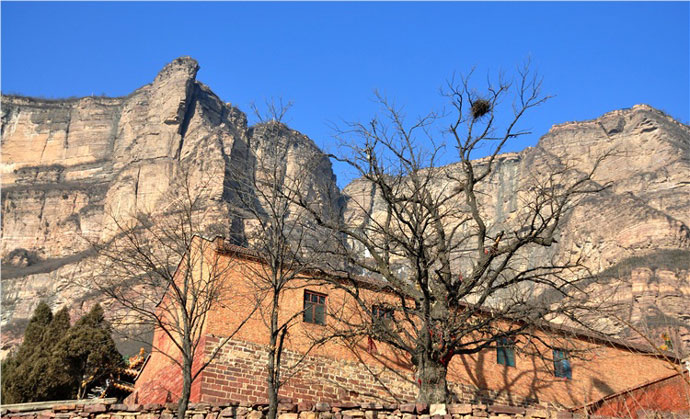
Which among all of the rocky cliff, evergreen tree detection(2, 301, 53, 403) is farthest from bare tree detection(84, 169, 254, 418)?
the rocky cliff

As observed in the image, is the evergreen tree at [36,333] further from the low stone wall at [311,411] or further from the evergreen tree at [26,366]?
the low stone wall at [311,411]

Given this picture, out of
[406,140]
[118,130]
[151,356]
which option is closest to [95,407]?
[151,356]

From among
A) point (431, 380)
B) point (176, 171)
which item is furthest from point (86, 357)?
point (176, 171)

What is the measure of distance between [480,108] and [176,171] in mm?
81345

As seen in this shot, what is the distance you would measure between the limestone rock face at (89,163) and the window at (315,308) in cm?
6881

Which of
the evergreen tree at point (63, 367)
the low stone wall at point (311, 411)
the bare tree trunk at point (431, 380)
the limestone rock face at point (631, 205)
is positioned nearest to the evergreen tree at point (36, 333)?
the evergreen tree at point (63, 367)

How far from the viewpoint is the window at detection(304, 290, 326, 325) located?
1864cm

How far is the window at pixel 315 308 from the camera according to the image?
18.6 m

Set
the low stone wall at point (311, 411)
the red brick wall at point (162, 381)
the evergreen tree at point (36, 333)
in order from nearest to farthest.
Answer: the low stone wall at point (311, 411)
the red brick wall at point (162, 381)
the evergreen tree at point (36, 333)

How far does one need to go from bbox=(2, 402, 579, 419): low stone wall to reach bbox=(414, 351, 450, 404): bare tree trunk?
0.91 m

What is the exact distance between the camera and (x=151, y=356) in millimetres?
20406

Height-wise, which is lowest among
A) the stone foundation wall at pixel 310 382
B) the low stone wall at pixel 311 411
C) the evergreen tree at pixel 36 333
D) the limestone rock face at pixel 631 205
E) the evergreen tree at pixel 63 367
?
the low stone wall at pixel 311 411

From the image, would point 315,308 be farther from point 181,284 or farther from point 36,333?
point 36,333

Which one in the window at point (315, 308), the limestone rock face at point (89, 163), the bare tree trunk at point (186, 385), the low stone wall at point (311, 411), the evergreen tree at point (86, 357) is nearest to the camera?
the low stone wall at point (311, 411)
